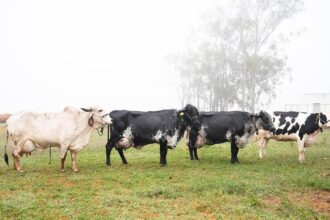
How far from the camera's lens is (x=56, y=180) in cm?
1023

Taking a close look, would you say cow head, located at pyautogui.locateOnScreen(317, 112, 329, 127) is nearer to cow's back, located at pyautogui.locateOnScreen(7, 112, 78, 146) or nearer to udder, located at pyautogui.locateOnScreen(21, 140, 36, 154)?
cow's back, located at pyautogui.locateOnScreen(7, 112, 78, 146)

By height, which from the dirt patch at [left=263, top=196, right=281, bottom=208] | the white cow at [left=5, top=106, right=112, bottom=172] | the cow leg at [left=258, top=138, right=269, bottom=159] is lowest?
the dirt patch at [left=263, top=196, right=281, bottom=208]

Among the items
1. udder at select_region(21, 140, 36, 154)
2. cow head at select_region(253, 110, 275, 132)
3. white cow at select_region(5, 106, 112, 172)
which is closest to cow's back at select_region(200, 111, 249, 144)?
cow head at select_region(253, 110, 275, 132)

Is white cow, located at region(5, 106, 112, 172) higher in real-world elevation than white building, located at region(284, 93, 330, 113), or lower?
lower

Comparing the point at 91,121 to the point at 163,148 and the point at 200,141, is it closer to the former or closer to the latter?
the point at 163,148

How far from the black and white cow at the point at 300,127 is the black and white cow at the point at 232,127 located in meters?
0.74

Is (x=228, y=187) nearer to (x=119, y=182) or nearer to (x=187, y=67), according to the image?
(x=119, y=182)

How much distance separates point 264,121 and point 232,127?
1181 millimetres

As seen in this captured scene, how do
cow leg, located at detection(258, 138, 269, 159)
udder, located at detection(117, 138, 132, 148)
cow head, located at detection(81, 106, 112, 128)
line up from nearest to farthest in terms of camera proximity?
cow head, located at detection(81, 106, 112, 128) < udder, located at detection(117, 138, 132, 148) < cow leg, located at detection(258, 138, 269, 159)

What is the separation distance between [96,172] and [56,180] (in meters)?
1.52

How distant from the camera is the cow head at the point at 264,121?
13430mm

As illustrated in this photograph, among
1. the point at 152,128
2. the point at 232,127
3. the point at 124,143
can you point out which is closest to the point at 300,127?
the point at 232,127

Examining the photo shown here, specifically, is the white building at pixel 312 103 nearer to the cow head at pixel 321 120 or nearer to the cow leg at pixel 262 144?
the cow leg at pixel 262 144

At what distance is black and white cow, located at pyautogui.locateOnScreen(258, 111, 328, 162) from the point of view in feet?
Result: 44.9
